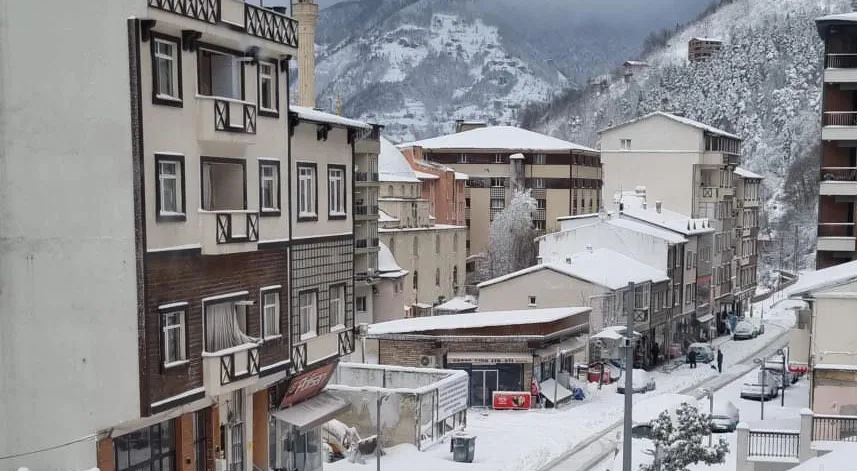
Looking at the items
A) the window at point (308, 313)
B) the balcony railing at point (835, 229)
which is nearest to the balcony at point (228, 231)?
the window at point (308, 313)

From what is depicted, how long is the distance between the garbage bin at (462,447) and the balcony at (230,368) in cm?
1008

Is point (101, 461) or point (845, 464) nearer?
point (845, 464)

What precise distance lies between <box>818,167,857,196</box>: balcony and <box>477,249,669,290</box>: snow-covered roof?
12932mm

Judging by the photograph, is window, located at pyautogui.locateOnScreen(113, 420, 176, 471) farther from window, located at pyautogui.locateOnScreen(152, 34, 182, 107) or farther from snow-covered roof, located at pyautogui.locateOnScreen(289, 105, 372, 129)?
snow-covered roof, located at pyautogui.locateOnScreen(289, 105, 372, 129)

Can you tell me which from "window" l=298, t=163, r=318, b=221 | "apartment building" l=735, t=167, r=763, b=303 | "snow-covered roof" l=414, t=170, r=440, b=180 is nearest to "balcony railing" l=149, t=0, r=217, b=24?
"window" l=298, t=163, r=318, b=221

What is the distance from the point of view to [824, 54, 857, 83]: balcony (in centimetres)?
4469

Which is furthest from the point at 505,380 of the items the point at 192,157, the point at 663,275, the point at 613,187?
the point at 613,187

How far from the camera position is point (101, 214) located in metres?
21.4

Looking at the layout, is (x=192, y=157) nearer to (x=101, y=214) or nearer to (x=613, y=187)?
(x=101, y=214)

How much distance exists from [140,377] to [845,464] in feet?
41.4

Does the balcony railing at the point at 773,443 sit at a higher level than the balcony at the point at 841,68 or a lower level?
lower

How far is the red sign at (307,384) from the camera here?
28672mm

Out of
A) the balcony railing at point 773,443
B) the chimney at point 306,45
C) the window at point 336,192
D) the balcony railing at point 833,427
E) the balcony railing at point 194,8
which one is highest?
the chimney at point 306,45

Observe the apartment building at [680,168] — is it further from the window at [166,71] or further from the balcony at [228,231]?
the window at [166,71]
